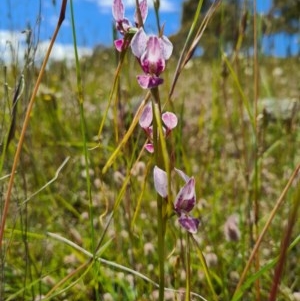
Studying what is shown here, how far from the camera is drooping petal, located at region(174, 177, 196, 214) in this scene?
526 mm

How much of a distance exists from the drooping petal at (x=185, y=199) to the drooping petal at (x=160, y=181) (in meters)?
0.01

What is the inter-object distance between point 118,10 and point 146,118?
0.09 m

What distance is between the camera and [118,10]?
0.55m

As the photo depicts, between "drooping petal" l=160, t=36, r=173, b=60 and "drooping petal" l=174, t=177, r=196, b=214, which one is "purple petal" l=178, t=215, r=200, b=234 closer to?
"drooping petal" l=174, t=177, r=196, b=214

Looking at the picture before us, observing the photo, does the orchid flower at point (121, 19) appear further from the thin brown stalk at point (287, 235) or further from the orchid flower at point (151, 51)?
the thin brown stalk at point (287, 235)

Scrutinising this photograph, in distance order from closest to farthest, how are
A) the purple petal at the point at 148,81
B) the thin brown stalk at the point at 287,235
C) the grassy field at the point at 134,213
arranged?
1. the thin brown stalk at the point at 287,235
2. the purple petal at the point at 148,81
3. the grassy field at the point at 134,213

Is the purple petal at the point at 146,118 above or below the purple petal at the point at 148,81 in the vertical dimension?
below

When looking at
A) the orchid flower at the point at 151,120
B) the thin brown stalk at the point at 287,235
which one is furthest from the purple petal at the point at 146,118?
the thin brown stalk at the point at 287,235

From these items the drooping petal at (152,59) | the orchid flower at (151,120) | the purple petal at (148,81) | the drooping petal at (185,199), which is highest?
the drooping petal at (152,59)

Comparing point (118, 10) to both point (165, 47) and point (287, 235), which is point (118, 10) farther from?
point (287, 235)

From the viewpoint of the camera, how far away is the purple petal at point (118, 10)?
54 cm

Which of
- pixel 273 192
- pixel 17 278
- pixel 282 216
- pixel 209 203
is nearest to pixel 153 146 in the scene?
pixel 17 278

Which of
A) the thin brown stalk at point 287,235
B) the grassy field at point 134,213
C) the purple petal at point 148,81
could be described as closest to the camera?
the thin brown stalk at point 287,235

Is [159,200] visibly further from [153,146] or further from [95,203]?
[95,203]
